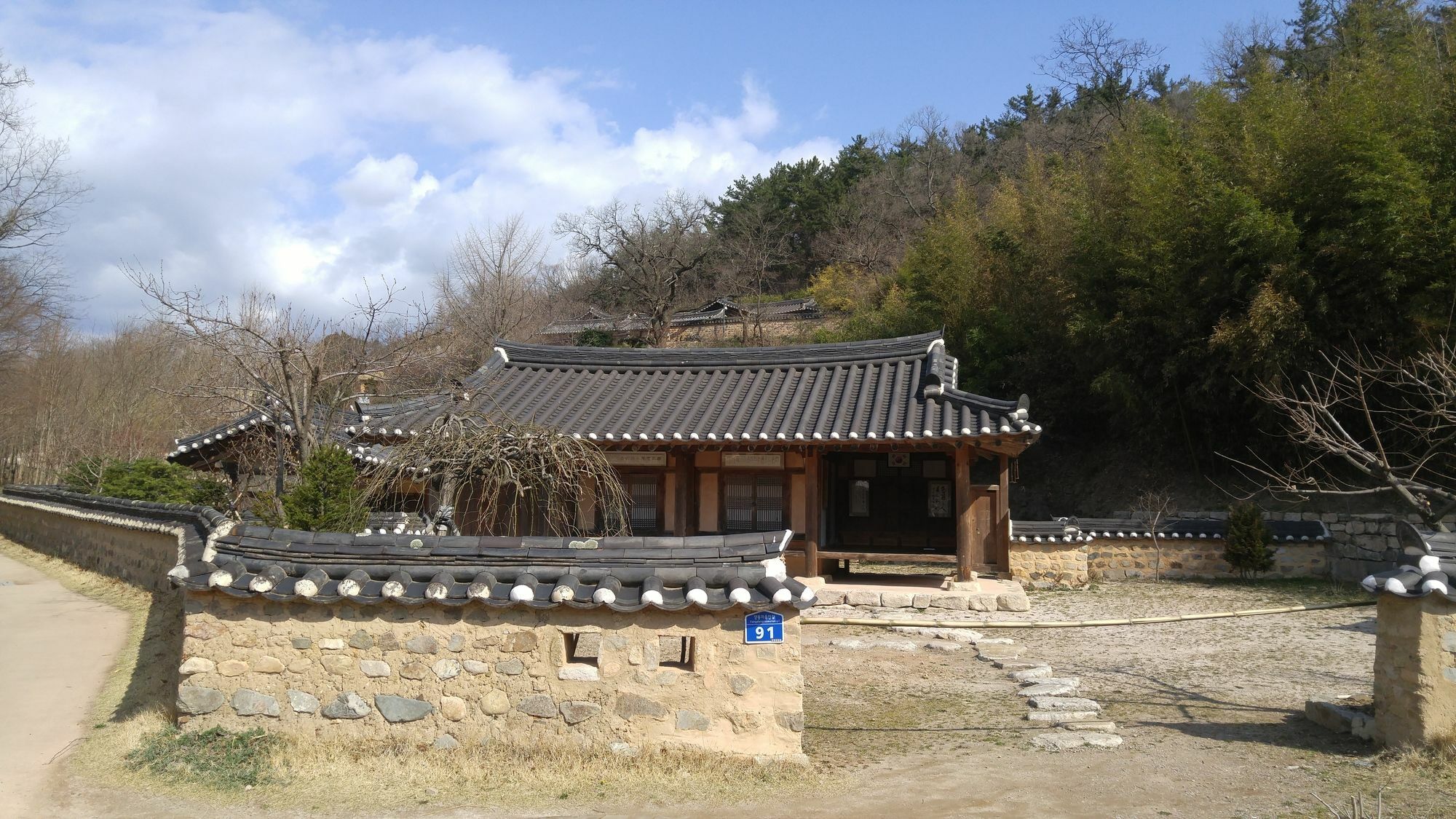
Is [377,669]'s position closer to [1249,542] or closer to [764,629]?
[764,629]

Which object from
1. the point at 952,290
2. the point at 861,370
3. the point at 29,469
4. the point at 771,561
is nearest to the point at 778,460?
the point at 861,370

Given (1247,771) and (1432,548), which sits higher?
(1432,548)

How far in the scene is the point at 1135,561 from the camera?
15477mm

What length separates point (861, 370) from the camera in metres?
14.8

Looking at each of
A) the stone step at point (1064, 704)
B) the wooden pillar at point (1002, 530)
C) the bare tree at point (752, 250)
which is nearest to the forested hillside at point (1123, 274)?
the bare tree at point (752, 250)

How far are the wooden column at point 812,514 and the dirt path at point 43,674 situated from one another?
27.2 feet

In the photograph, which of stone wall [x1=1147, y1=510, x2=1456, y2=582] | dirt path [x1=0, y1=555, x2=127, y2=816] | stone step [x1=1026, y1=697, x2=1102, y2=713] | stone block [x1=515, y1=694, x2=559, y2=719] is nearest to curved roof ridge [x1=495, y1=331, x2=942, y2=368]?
stone wall [x1=1147, y1=510, x2=1456, y2=582]

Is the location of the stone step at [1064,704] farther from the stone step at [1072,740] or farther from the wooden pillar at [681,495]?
the wooden pillar at [681,495]

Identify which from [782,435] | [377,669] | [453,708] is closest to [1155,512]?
[782,435]

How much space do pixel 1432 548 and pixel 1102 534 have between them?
10.2 m

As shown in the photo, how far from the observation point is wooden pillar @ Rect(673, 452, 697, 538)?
13.6 metres

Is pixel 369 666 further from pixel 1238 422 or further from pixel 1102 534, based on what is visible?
pixel 1238 422

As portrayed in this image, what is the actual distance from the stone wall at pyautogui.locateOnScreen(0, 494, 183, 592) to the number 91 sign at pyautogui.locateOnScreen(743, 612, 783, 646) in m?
7.70

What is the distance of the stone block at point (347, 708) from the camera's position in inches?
214
